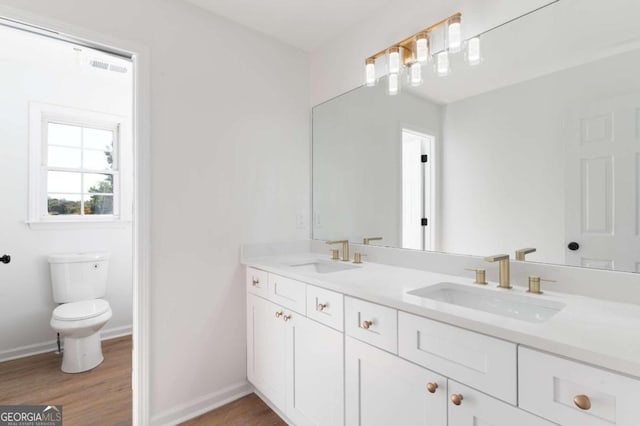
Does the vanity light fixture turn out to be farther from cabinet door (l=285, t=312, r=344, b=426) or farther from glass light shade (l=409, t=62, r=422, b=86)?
cabinet door (l=285, t=312, r=344, b=426)

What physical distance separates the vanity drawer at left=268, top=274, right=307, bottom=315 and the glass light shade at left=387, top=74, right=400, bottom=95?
120 centimetres

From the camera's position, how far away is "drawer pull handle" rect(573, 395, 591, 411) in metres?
0.69

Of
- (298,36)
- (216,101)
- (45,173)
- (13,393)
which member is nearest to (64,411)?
(13,393)

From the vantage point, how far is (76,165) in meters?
2.79

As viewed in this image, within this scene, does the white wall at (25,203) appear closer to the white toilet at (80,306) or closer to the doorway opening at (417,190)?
the white toilet at (80,306)

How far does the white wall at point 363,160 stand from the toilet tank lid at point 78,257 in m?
1.86

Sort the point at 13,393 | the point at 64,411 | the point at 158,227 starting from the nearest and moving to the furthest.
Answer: the point at 158,227 → the point at 64,411 → the point at 13,393

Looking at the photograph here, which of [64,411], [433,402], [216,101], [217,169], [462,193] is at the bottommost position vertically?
[64,411]

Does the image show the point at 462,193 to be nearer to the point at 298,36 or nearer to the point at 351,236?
the point at 351,236

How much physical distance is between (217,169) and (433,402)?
1591mm

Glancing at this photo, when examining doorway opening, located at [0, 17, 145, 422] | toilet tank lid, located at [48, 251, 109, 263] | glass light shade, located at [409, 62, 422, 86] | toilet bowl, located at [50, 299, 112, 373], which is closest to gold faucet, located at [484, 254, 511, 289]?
glass light shade, located at [409, 62, 422, 86]

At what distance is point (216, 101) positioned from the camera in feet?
6.23

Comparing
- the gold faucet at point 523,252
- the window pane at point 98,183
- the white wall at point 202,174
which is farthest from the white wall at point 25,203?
the gold faucet at point 523,252

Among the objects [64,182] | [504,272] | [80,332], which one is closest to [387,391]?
[504,272]
